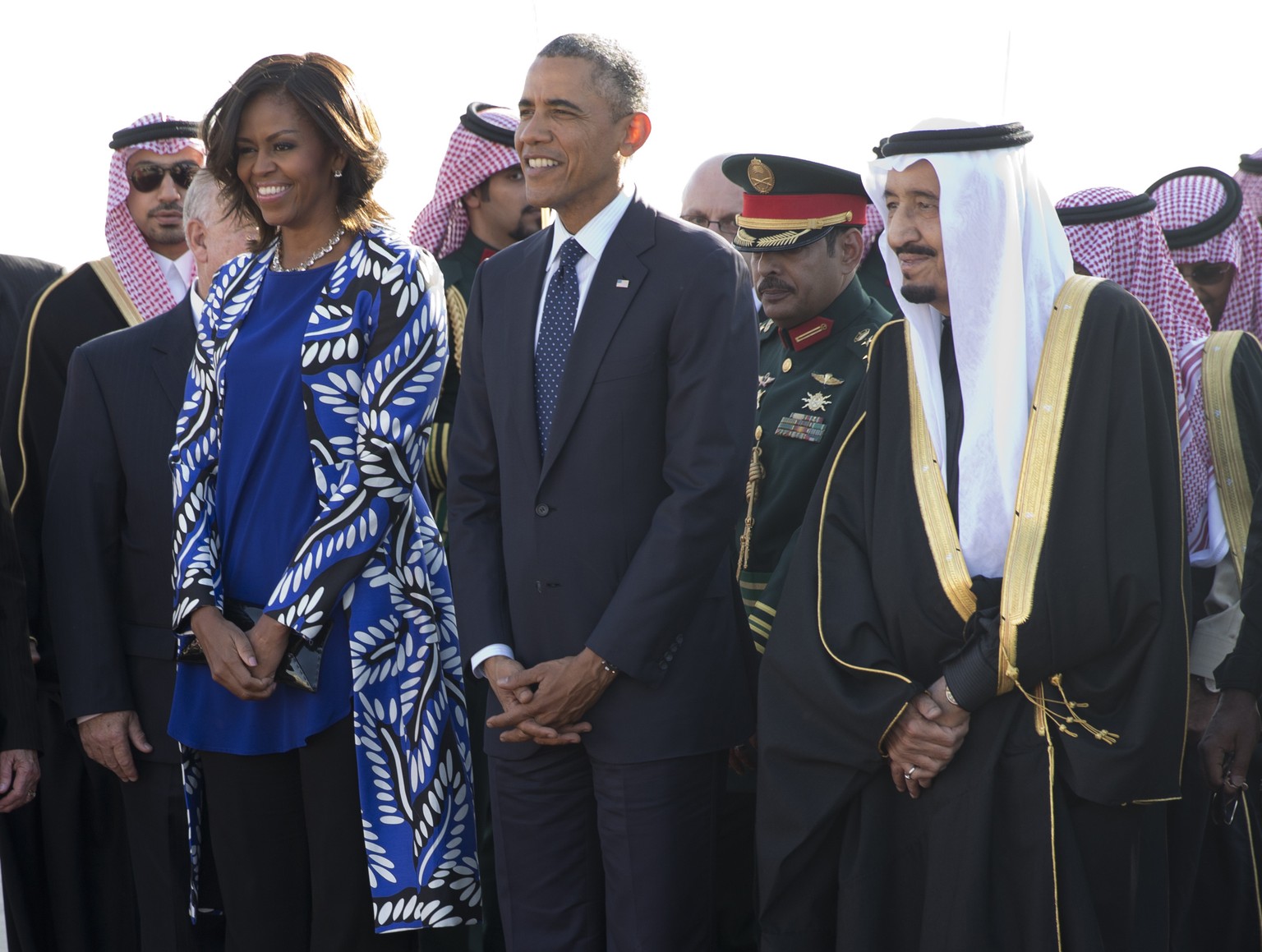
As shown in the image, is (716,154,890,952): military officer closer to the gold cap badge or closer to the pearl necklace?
the gold cap badge

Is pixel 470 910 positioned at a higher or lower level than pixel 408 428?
lower

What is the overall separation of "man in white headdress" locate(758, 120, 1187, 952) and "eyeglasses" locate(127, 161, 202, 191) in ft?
9.00

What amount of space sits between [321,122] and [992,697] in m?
1.93

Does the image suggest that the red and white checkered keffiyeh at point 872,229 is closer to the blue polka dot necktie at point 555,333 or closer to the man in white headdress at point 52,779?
the blue polka dot necktie at point 555,333

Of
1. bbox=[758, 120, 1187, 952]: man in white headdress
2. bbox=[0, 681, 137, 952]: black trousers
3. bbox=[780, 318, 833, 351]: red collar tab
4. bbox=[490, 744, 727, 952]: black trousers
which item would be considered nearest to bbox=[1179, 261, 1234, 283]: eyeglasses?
bbox=[780, 318, 833, 351]: red collar tab

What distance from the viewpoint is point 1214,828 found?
3.82 metres

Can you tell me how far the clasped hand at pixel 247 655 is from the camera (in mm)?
2830

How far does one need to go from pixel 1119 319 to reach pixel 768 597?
1.09 m

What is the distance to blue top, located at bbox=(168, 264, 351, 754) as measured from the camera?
9.50 feet

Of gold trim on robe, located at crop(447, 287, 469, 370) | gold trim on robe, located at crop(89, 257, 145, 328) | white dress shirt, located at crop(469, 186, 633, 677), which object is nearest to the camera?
white dress shirt, located at crop(469, 186, 633, 677)

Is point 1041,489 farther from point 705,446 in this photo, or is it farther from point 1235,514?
point 1235,514

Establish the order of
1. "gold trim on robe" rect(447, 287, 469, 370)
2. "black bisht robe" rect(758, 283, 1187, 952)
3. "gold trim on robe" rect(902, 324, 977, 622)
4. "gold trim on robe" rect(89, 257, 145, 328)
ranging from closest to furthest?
"black bisht robe" rect(758, 283, 1187, 952) → "gold trim on robe" rect(902, 324, 977, 622) → "gold trim on robe" rect(89, 257, 145, 328) → "gold trim on robe" rect(447, 287, 469, 370)

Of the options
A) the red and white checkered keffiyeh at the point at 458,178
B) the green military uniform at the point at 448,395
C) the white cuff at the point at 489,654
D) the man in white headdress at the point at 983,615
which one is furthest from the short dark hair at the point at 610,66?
the red and white checkered keffiyeh at the point at 458,178

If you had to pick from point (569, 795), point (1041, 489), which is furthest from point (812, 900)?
point (1041, 489)
